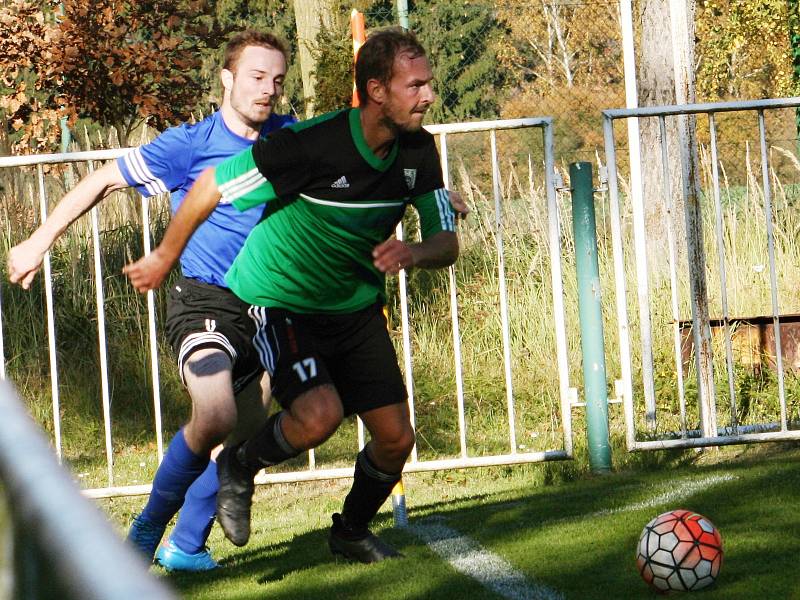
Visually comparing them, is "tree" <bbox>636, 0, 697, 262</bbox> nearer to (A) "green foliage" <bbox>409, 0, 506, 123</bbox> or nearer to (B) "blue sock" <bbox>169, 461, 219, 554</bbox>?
(A) "green foliage" <bbox>409, 0, 506, 123</bbox>

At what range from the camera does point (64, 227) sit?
15.2 feet

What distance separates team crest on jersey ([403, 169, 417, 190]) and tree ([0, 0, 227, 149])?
17.8 ft

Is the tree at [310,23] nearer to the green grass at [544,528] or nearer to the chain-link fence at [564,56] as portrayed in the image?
the chain-link fence at [564,56]

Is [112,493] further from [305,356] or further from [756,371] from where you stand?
[756,371]

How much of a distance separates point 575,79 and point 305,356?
902 inches

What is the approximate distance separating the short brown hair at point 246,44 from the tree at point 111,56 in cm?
456

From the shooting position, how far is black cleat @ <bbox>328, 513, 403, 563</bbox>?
4.89 meters

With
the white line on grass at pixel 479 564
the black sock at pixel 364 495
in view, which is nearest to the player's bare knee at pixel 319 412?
the black sock at pixel 364 495

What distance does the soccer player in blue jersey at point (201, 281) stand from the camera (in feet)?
15.2

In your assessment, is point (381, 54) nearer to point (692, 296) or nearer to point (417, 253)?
point (417, 253)

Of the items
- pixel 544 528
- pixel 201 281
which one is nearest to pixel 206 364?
pixel 201 281

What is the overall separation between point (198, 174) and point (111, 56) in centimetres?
499

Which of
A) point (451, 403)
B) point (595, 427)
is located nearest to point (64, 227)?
point (595, 427)

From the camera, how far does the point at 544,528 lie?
5.30 metres
